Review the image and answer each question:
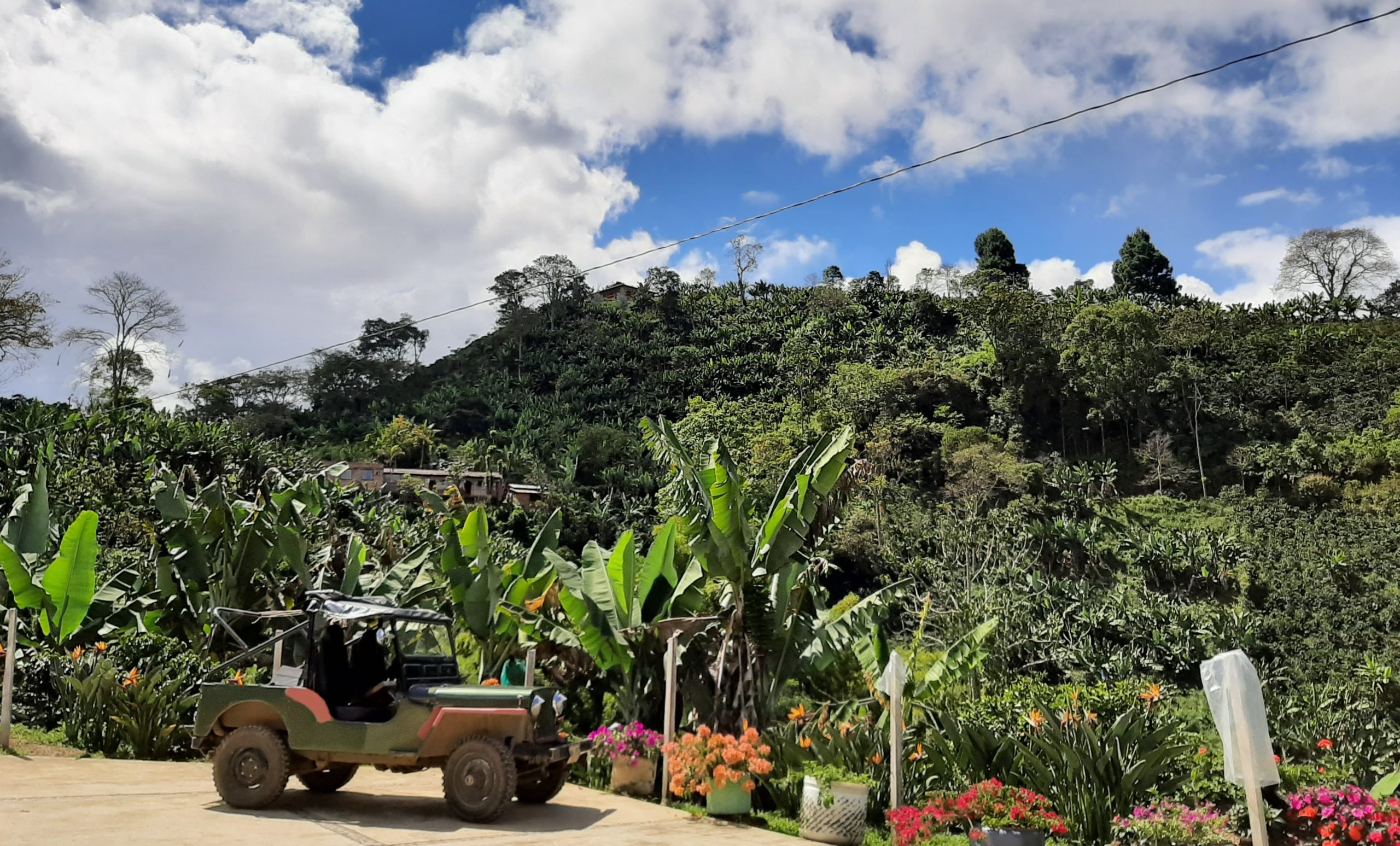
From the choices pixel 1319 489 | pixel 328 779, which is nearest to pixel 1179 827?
pixel 328 779

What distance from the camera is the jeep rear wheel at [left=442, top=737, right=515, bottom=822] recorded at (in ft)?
20.9

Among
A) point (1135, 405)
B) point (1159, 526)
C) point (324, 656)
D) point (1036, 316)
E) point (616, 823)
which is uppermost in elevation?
point (1036, 316)

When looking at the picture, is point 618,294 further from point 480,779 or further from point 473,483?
point 480,779

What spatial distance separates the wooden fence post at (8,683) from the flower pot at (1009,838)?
805cm

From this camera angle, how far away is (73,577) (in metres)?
9.30

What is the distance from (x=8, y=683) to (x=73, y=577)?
1.42 m

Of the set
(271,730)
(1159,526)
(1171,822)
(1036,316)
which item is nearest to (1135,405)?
(1036,316)

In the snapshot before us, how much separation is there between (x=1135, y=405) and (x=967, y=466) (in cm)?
898

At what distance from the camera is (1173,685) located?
19.2 m

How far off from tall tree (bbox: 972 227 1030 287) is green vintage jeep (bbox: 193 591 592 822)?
53.7 meters

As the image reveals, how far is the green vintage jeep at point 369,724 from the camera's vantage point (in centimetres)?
648

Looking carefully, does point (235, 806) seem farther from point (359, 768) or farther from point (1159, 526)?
point (1159, 526)

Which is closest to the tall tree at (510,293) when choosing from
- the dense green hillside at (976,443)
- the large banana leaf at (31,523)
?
the dense green hillside at (976,443)

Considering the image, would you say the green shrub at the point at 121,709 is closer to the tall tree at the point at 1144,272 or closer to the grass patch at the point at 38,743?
the grass patch at the point at 38,743
